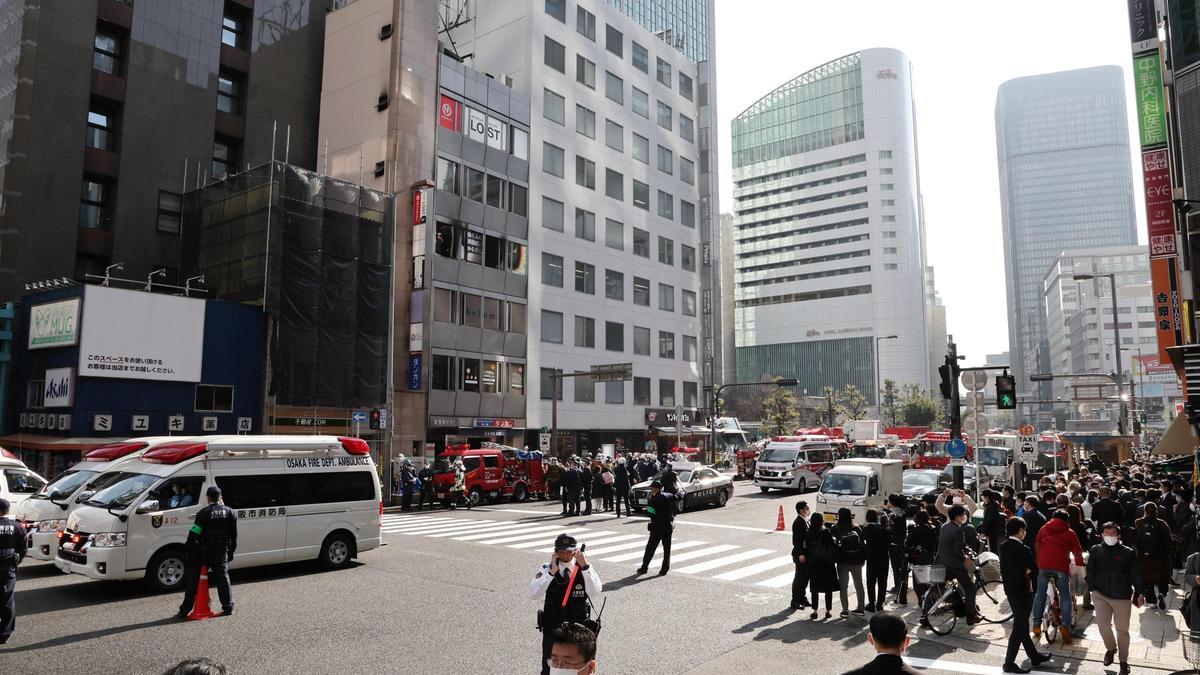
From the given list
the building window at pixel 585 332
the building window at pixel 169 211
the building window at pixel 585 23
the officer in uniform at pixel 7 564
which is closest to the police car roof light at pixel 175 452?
the officer in uniform at pixel 7 564

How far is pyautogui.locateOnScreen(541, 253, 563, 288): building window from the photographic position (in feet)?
150

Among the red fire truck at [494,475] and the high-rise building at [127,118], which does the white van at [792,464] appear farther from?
the high-rise building at [127,118]

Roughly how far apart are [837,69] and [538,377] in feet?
435

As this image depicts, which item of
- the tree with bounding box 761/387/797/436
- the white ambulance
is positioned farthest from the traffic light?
the tree with bounding box 761/387/797/436

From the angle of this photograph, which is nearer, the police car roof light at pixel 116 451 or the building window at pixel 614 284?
the police car roof light at pixel 116 451

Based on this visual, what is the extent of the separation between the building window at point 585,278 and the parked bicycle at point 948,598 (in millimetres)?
37290

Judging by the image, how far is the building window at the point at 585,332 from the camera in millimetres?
47781

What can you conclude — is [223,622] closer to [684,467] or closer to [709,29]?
[684,467]

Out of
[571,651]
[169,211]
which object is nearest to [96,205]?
[169,211]

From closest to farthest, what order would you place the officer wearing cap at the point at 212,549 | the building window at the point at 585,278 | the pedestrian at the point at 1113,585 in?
the pedestrian at the point at 1113,585
the officer wearing cap at the point at 212,549
the building window at the point at 585,278

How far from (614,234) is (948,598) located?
4256 centimetres

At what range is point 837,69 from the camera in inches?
6004

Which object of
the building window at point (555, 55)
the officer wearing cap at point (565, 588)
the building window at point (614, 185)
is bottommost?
the officer wearing cap at point (565, 588)

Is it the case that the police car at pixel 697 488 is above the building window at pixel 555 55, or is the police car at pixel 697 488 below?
below
